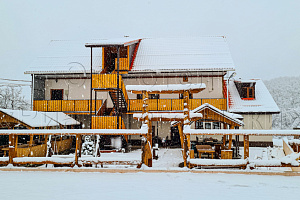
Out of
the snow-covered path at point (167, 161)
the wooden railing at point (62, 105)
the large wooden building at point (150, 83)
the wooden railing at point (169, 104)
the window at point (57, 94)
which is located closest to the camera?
the snow-covered path at point (167, 161)

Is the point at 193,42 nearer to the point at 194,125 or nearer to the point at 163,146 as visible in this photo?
the point at 194,125

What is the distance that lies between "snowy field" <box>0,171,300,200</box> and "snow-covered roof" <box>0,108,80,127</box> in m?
8.24

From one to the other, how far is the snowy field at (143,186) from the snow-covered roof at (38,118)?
8242 millimetres

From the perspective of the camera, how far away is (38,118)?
671 inches

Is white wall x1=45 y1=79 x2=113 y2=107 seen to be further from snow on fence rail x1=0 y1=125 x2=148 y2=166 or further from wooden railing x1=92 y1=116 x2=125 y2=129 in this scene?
snow on fence rail x1=0 y1=125 x2=148 y2=166

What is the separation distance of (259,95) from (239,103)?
2416 millimetres

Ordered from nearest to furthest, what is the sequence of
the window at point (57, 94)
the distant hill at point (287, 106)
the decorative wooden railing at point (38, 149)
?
1. the decorative wooden railing at point (38, 149)
2. the window at point (57, 94)
3. the distant hill at point (287, 106)

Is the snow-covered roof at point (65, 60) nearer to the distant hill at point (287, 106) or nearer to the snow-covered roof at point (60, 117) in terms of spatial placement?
the snow-covered roof at point (60, 117)

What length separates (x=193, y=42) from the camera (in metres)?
25.1

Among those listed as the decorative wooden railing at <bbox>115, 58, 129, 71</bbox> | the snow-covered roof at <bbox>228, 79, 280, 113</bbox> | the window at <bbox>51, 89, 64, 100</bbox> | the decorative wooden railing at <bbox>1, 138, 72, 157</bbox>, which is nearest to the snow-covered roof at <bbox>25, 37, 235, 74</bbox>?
the decorative wooden railing at <bbox>115, 58, 129, 71</bbox>

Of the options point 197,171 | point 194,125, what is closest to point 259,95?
point 194,125

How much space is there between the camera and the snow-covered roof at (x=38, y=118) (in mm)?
14969

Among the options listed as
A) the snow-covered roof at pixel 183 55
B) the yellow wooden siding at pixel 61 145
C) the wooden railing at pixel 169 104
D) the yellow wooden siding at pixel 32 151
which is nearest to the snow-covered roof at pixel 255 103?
the wooden railing at pixel 169 104

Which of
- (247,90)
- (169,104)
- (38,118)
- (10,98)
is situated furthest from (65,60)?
(10,98)
